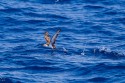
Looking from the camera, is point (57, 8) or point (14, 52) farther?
point (57, 8)

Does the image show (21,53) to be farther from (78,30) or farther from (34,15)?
(34,15)

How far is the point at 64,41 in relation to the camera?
28953 mm

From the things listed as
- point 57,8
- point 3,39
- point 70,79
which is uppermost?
point 57,8

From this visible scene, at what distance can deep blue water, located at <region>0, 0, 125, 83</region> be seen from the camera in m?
23.6

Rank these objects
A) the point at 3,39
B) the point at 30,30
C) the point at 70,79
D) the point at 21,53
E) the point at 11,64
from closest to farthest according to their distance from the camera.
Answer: the point at 70,79, the point at 11,64, the point at 21,53, the point at 3,39, the point at 30,30

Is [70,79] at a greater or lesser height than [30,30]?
lesser

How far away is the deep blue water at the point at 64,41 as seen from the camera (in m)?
23.6

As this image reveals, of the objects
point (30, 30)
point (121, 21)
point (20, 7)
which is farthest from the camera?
point (20, 7)

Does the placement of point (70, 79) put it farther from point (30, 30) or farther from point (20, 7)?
point (20, 7)

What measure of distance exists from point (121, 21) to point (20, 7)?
8.11 metres

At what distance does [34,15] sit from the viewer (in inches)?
1345

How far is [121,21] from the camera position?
3319 centimetres

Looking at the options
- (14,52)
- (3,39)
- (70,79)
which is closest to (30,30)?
(3,39)

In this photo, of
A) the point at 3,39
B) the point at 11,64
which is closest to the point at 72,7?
the point at 3,39
